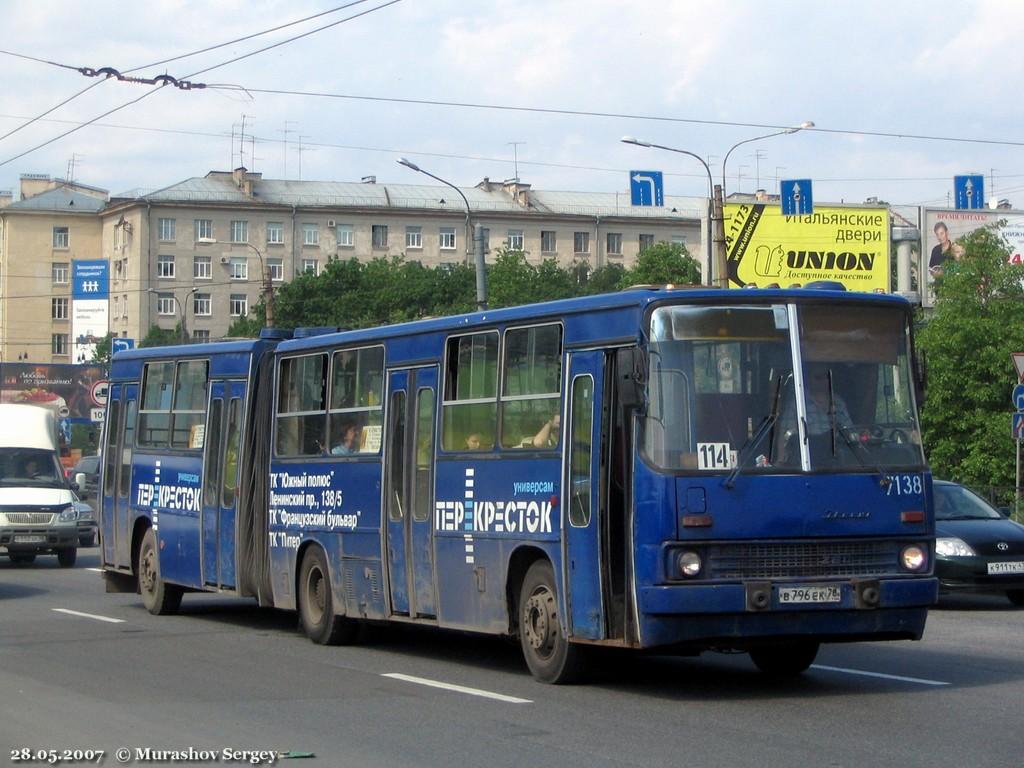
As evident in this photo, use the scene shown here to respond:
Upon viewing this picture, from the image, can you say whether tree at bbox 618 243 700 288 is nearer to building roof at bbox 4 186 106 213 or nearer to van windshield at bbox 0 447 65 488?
van windshield at bbox 0 447 65 488

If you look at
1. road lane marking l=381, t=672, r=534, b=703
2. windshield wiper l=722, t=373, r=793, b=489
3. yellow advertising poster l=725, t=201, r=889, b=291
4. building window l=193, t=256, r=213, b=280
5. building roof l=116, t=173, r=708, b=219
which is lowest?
road lane marking l=381, t=672, r=534, b=703

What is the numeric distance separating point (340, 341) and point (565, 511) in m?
4.57

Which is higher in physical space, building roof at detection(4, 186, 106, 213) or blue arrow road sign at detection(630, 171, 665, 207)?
building roof at detection(4, 186, 106, 213)

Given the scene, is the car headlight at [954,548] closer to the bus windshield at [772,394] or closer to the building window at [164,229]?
the bus windshield at [772,394]

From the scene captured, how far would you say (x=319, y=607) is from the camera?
15367 mm

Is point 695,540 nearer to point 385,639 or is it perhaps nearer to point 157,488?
point 385,639

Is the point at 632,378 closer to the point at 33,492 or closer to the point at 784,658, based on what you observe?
the point at 784,658

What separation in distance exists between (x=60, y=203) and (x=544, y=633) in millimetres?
110649

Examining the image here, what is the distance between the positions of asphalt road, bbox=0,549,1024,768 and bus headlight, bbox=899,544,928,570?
87 cm

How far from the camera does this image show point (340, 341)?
15.3 meters

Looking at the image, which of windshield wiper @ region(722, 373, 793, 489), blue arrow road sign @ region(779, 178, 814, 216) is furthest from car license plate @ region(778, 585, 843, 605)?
blue arrow road sign @ region(779, 178, 814, 216)

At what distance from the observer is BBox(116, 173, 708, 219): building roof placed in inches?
4326

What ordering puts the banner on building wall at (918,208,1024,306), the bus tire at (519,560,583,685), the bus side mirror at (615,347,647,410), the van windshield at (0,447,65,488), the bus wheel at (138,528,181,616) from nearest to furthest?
1. the bus side mirror at (615,347,647,410)
2. the bus tire at (519,560,583,685)
3. the bus wheel at (138,528,181,616)
4. the van windshield at (0,447,65,488)
5. the banner on building wall at (918,208,1024,306)

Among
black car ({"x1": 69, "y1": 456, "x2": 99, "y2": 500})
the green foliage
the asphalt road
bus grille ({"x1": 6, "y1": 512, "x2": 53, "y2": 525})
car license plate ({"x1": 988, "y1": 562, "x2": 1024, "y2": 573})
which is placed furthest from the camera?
black car ({"x1": 69, "y1": 456, "x2": 99, "y2": 500})
